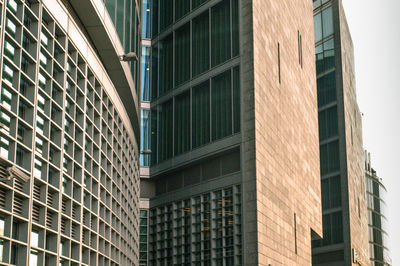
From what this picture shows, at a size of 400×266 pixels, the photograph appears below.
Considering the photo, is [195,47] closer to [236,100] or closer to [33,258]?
[236,100]

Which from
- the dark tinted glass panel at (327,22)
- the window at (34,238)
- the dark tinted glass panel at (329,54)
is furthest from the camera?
the dark tinted glass panel at (327,22)

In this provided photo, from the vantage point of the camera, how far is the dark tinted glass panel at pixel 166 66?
49.0 meters

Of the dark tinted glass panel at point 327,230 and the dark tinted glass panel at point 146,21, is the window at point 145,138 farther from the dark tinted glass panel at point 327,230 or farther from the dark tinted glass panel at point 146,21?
the dark tinted glass panel at point 327,230

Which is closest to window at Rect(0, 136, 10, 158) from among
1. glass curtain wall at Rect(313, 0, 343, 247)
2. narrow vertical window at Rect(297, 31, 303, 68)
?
narrow vertical window at Rect(297, 31, 303, 68)

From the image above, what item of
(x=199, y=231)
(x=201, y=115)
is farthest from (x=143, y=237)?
(x=201, y=115)

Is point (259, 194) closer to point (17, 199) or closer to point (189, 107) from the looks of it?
point (189, 107)

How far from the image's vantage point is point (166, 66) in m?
49.5

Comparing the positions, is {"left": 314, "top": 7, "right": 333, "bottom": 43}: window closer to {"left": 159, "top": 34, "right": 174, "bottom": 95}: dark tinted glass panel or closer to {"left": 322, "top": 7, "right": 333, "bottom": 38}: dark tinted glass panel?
{"left": 322, "top": 7, "right": 333, "bottom": 38}: dark tinted glass panel

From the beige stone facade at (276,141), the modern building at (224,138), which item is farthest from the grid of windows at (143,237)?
the beige stone facade at (276,141)

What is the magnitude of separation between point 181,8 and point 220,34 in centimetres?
607

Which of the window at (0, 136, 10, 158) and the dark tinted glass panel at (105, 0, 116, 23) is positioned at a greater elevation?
the dark tinted glass panel at (105, 0, 116, 23)

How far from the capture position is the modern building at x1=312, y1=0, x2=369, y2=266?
7112cm

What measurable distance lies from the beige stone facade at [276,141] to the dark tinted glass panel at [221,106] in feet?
5.37

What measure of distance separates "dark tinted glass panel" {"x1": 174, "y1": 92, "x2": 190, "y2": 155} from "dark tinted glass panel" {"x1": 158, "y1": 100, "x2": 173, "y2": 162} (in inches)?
31.0
